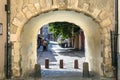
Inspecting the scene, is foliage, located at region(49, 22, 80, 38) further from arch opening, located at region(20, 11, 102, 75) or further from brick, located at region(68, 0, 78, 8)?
brick, located at region(68, 0, 78, 8)

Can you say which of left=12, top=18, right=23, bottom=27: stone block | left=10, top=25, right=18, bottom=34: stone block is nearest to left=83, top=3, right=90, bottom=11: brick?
left=12, top=18, right=23, bottom=27: stone block

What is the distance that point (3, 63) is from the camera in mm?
13180

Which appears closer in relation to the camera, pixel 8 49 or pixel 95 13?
pixel 8 49

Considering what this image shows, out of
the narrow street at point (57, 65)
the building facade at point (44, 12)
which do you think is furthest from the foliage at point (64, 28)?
the building facade at point (44, 12)

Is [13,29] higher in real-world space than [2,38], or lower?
higher

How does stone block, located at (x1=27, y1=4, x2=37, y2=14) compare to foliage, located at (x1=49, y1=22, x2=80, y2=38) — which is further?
foliage, located at (x1=49, y1=22, x2=80, y2=38)

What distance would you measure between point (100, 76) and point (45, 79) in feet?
6.84

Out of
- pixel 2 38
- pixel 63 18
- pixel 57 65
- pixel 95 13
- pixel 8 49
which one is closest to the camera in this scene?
pixel 2 38

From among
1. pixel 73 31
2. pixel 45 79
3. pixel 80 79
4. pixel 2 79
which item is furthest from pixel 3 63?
pixel 73 31

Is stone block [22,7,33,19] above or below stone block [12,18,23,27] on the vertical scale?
above

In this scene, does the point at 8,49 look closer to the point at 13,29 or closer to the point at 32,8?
the point at 13,29

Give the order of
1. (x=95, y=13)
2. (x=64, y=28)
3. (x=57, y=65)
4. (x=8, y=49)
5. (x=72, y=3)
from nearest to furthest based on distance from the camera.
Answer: (x=8, y=49)
(x=72, y=3)
(x=95, y=13)
(x=57, y=65)
(x=64, y=28)

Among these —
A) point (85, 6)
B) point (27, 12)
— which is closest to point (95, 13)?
point (85, 6)

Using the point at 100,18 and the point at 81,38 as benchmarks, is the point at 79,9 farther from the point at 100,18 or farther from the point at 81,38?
the point at 81,38
